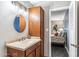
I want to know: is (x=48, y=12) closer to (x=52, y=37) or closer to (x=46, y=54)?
(x=52, y=37)

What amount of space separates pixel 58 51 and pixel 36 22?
558 mm

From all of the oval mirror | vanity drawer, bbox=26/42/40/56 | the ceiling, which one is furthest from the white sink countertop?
the ceiling

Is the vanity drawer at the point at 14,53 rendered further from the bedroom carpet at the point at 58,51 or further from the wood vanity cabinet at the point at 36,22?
the bedroom carpet at the point at 58,51

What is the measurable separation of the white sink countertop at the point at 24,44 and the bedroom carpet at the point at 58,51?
28 cm

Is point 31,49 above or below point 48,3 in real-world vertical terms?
below

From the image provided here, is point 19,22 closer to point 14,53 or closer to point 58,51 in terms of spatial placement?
point 14,53

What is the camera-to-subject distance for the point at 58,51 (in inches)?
51.4

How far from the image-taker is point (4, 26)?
44.8 inches

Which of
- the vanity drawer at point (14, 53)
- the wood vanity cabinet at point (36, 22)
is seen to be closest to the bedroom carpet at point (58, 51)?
the wood vanity cabinet at point (36, 22)

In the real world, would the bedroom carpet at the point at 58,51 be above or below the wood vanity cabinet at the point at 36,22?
below

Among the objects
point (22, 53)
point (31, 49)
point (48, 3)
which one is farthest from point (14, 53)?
point (48, 3)

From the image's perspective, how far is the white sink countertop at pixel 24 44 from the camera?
45.3 inches

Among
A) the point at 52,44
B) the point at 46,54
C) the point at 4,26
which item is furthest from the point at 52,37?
the point at 4,26

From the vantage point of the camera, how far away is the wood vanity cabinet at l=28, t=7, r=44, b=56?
1271 millimetres
